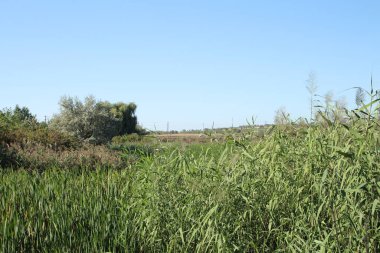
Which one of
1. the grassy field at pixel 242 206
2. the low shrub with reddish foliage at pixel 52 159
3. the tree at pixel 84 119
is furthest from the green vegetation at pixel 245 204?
the tree at pixel 84 119

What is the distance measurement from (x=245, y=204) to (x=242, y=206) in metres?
0.07

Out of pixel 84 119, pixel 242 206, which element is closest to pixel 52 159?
pixel 242 206

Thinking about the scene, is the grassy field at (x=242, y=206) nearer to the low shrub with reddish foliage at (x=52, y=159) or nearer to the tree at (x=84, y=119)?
the low shrub with reddish foliage at (x=52, y=159)

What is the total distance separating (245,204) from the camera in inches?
178

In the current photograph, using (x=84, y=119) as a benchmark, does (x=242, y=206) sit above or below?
below

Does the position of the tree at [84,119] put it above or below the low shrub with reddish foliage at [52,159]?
above

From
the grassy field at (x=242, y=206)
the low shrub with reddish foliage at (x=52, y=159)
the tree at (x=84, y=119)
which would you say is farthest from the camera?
the tree at (x=84, y=119)

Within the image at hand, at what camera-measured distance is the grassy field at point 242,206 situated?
394 centimetres

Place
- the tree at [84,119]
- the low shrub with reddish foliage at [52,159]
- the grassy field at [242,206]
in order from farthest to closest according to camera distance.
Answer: the tree at [84,119] < the low shrub with reddish foliage at [52,159] < the grassy field at [242,206]

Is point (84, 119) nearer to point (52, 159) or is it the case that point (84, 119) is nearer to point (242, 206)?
point (52, 159)

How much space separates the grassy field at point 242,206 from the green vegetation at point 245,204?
0.5 inches

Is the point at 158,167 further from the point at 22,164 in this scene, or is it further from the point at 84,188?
the point at 22,164

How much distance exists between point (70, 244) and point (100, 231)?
34 centimetres

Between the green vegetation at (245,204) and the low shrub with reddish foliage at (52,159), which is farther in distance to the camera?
the low shrub with reddish foliage at (52,159)
